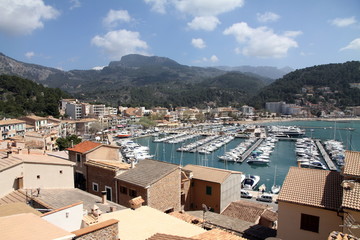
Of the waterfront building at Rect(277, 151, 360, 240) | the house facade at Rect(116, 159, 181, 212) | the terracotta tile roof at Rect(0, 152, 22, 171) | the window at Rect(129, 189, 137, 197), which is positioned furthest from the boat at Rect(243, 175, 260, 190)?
the terracotta tile roof at Rect(0, 152, 22, 171)

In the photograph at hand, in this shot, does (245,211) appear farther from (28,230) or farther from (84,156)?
(28,230)

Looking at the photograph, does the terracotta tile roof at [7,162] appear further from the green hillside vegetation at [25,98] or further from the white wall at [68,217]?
the green hillside vegetation at [25,98]

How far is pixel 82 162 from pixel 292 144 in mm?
48792

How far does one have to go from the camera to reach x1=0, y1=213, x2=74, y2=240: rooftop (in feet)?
10.5

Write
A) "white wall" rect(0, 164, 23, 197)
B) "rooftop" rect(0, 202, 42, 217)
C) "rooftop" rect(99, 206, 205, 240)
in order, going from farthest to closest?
1. "white wall" rect(0, 164, 23, 197)
2. "rooftop" rect(99, 206, 205, 240)
3. "rooftop" rect(0, 202, 42, 217)

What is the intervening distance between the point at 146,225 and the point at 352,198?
16.8 feet

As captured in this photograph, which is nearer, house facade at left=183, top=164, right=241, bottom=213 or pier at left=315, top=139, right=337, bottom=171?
house facade at left=183, top=164, right=241, bottom=213

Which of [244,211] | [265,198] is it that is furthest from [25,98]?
[244,211]

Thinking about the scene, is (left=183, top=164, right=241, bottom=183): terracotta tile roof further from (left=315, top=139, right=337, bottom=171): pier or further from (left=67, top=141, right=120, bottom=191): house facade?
(left=315, top=139, right=337, bottom=171): pier

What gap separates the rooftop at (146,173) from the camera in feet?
35.6

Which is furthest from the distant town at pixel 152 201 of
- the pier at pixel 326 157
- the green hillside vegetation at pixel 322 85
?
the green hillside vegetation at pixel 322 85

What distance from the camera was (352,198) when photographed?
20.8 feet

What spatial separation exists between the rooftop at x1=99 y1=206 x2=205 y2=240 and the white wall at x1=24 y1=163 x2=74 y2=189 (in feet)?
13.5

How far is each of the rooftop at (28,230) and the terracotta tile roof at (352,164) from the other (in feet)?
22.6
